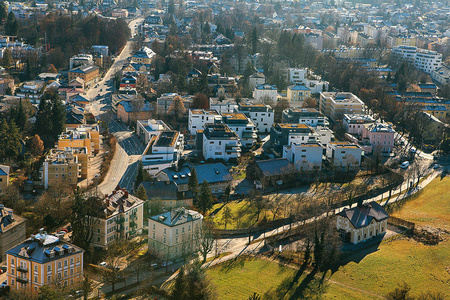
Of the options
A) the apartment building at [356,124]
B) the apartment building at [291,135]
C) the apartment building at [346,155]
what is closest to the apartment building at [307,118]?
the apartment building at [356,124]

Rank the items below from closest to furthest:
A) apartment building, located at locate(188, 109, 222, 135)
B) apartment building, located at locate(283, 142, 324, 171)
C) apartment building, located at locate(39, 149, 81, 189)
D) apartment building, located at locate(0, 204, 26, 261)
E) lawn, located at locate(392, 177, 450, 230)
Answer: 1. apartment building, located at locate(0, 204, 26, 261)
2. lawn, located at locate(392, 177, 450, 230)
3. apartment building, located at locate(39, 149, 81, 189)
4. apartment building, located at locate(283, 142, 324, 171)
5. apartment building, located at locate(188, 109, 222, 135)

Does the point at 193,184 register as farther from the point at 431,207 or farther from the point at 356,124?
the point at 356,124

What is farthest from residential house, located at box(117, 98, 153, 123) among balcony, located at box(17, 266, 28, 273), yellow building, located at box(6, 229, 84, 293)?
balcony, located at box(17, 266, 28, 273)

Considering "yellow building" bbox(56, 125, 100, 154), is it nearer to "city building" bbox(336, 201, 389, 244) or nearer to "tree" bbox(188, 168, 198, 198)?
"tree" bbox(188, 168, 198, 198)

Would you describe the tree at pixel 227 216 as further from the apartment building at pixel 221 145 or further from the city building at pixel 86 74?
the city building at pixel 86 74

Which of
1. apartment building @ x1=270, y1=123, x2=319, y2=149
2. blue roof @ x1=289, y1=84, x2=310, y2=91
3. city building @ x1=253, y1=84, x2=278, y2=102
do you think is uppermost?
blue roof @ x1=289, y1=84, x2=310, y2=91

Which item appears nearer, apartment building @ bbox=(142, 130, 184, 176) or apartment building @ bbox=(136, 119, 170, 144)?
apartment building @ bbox=(142, 130, 184, 176)

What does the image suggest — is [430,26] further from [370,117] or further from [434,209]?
[434,209]
